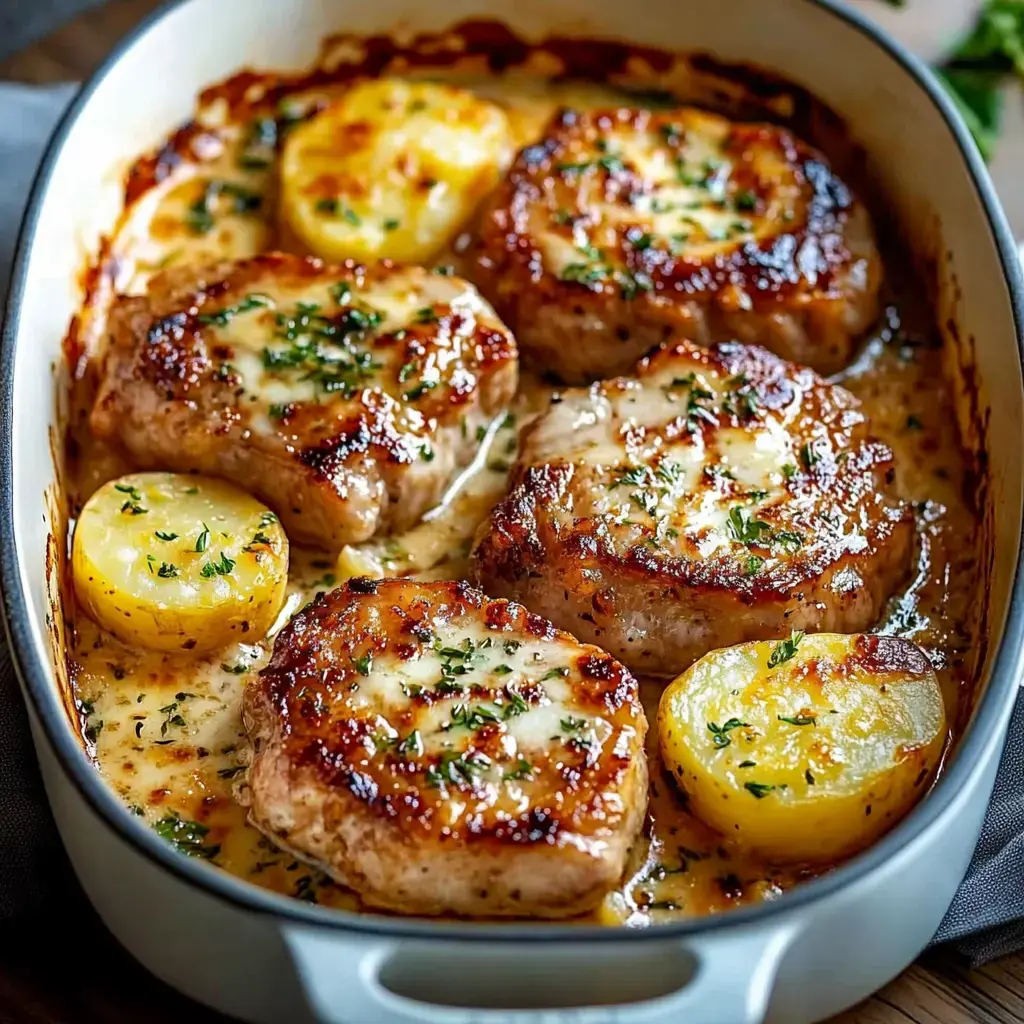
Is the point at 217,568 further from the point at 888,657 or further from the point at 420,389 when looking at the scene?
the point at 888,657

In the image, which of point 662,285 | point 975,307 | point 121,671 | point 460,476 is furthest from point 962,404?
point 121,671

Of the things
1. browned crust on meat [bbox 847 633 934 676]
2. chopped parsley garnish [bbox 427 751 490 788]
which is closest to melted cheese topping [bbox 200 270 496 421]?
chopped parsley garnish [bbox 427 751 490 788]

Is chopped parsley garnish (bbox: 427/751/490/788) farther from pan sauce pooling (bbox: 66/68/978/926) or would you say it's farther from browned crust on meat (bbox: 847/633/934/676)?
browned crust on meat (bbox: 847/633/934/676)

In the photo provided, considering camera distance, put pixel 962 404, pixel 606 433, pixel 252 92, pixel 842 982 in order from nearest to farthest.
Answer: pixel 842 982
pixel 606 433
pixel 962 404
pixel 252 92

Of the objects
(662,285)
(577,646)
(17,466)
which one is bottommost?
(17,466)

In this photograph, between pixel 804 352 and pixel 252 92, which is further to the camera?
pixel 252 92

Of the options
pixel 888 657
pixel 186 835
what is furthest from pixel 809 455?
pixel 186 835

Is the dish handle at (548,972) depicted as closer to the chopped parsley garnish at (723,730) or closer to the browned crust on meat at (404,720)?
the browned crust on meat at (404,720)

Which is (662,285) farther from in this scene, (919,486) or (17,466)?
(17,466)

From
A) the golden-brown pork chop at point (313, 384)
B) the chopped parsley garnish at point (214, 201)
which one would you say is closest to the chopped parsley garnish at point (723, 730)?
the golden-brown pork chop at point (313, 384)
